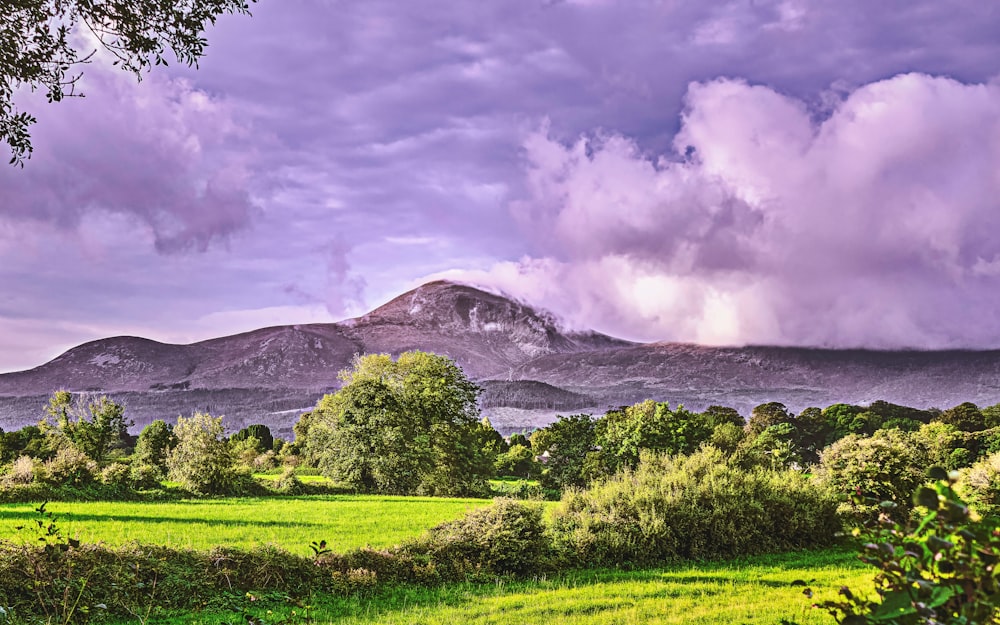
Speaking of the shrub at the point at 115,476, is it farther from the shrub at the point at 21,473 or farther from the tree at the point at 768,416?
the tree at the point at 768,416

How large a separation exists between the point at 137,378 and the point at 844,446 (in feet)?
364

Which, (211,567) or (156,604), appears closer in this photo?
(156,604)

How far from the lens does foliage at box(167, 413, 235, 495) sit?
2533 cm

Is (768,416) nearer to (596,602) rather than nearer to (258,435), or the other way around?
(258,435)

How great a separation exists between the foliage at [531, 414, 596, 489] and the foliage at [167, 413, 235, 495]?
46.2 feet

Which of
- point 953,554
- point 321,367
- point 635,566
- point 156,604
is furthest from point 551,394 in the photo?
point 953,554

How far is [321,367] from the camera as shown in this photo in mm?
109562

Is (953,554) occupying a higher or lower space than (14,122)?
lower

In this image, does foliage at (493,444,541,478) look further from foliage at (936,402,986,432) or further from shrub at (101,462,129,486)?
foliage at (936,402,986,432)

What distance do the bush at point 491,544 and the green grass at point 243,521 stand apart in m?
1.66

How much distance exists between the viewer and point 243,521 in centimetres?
1842

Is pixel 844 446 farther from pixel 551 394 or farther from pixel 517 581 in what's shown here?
pixel 551 394

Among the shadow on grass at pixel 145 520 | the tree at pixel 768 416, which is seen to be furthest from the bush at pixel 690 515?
the tree at pixel 768 416

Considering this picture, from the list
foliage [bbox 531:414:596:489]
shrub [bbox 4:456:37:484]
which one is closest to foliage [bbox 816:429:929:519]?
foliage [bbox 531:414:596:489]
